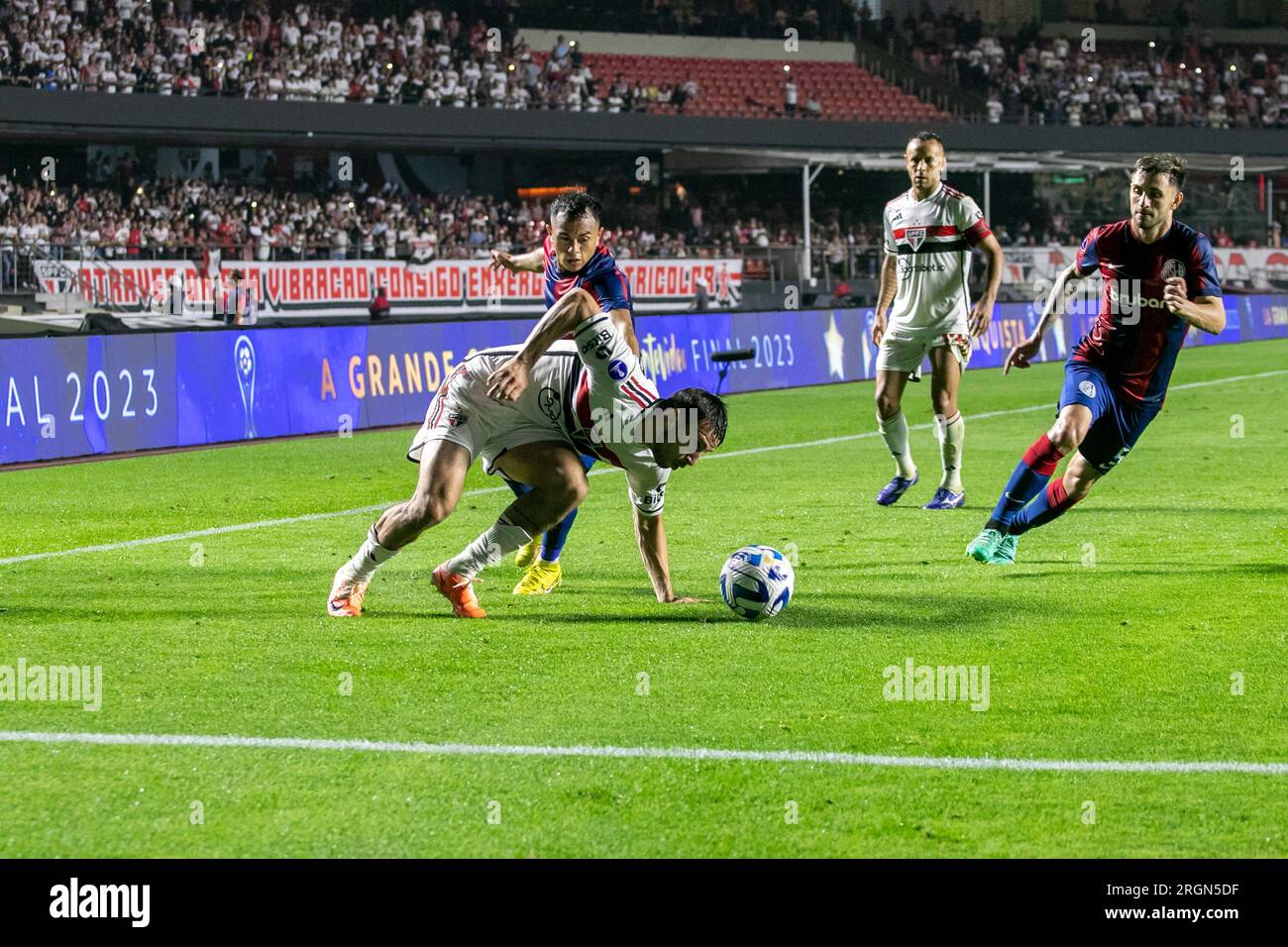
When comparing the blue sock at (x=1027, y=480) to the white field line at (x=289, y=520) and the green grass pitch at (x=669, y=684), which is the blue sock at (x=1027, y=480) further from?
the white field line at (x=289, y=520)

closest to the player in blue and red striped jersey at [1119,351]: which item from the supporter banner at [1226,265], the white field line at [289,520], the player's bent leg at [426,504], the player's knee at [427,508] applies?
the player's bent leg at [426,504]

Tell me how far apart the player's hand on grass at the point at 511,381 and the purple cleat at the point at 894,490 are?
5.82 metres

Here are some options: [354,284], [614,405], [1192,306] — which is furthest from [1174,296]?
[354,284]

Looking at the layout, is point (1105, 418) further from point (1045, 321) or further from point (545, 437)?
point (545, 437)

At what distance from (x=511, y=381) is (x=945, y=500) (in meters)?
5.96

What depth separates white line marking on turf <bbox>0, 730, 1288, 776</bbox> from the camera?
5.77 metres

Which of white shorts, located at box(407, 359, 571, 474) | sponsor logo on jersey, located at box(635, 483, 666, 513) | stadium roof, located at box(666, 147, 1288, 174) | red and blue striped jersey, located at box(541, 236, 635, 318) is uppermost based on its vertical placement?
stadium roof, located at box(666, 147, 1288, 174)

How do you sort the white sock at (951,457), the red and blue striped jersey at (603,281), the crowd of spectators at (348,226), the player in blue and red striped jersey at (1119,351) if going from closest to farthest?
the red and blue striped jersey at (603,281) → the player in blue and red striped jersey at (1119,351) → the white sock at (951,457) → the crowd of spectators at (348,226)

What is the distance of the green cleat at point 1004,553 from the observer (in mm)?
10094

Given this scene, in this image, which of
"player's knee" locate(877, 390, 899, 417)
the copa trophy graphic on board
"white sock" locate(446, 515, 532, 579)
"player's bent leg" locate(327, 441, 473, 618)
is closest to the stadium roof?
the copa trophy graphic on board

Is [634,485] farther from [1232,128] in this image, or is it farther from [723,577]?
[1232,128]

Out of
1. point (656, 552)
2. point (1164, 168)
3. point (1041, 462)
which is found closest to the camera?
point (656, 552)

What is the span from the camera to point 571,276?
9.69m

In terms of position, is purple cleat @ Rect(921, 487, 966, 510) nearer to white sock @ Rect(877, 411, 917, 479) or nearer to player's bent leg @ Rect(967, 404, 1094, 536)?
white sock @ Rect(877, 411, 917, 479)
